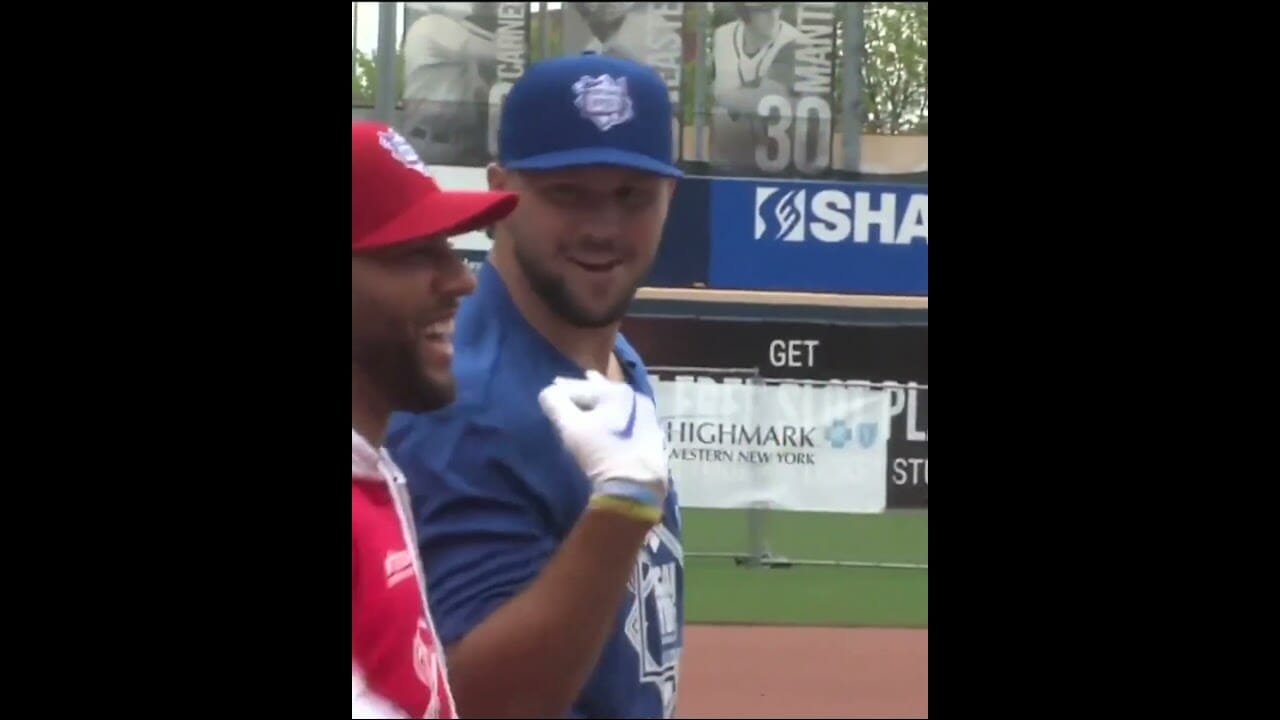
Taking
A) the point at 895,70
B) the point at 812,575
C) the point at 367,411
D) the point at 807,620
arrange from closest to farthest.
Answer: the point at 367,411 < the point at 895,70 < the point at 812,575 < the point at 807,620

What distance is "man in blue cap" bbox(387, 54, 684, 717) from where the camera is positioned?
7.38ft

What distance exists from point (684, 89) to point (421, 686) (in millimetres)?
1057

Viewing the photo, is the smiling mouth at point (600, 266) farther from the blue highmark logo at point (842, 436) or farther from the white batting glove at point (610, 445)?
the blue highmark logo at point (842, 436)

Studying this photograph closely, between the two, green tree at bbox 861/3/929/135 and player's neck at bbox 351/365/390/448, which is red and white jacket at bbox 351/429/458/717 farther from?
green tree at bbox 861/3/929/135

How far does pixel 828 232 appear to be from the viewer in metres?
2.64

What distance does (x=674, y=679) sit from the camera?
8.09 feet

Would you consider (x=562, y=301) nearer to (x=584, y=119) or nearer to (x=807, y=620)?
(x=584, y=119)

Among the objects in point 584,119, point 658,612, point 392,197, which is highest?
point 584,119

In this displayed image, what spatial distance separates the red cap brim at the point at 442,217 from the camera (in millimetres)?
2002

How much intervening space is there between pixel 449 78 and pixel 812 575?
2636mm

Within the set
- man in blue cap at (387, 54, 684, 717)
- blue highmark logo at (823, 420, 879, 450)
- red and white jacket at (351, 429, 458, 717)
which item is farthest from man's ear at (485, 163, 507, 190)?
blue highmark logo at (823, 420, 879, 450)

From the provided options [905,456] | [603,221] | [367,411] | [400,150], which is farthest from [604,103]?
[905,456]
